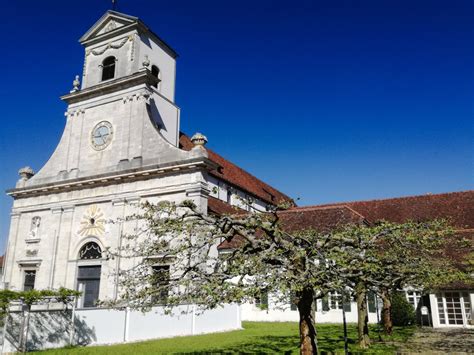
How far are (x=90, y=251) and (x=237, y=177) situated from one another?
41.9 feet

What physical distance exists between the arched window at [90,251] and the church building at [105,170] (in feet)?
0.19

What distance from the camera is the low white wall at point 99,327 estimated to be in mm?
14680

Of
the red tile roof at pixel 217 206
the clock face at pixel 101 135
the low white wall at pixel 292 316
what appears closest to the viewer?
the low white wall at pixel 292 316

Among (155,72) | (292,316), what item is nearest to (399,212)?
(292,316)

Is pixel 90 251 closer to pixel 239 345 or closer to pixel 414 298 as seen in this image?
pixel 239 345

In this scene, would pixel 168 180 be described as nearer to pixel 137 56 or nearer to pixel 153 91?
pixel 153 91

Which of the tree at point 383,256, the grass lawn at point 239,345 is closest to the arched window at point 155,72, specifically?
the grass lawn at point 239,345

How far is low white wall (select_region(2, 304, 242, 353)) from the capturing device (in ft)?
48.2

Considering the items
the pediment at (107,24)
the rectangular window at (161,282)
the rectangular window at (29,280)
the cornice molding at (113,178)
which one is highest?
the pediment at (107,24)

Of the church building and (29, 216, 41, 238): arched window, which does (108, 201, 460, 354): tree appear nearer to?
the church building

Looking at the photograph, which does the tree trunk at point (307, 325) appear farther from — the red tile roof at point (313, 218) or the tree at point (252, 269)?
the red tile roof at point (313, 218)

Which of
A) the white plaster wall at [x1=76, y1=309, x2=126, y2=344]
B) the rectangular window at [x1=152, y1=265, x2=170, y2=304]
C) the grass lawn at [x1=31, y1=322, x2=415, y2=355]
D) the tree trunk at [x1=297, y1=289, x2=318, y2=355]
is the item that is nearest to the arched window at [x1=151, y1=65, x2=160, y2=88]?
the white plaster wall at [x1=76, y1=309, x2=126, y2=344]

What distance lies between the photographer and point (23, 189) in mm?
28750

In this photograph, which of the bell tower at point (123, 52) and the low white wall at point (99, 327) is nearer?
the low white wall at point (99, 327)
